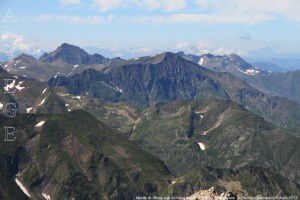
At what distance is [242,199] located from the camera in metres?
139

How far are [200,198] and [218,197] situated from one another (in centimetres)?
660

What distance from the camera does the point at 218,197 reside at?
11406cm

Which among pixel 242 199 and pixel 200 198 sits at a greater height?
pixel 200 198

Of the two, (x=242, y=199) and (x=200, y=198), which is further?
(x=242, y=199)

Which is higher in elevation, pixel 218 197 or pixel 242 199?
pixel 218 197

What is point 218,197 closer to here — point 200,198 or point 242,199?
point 200,198

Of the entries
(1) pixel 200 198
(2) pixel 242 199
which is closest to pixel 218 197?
(1) pixel 200 198

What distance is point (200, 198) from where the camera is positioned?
120 metres

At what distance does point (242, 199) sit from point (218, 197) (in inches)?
1093

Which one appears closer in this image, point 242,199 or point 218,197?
point 218,197
